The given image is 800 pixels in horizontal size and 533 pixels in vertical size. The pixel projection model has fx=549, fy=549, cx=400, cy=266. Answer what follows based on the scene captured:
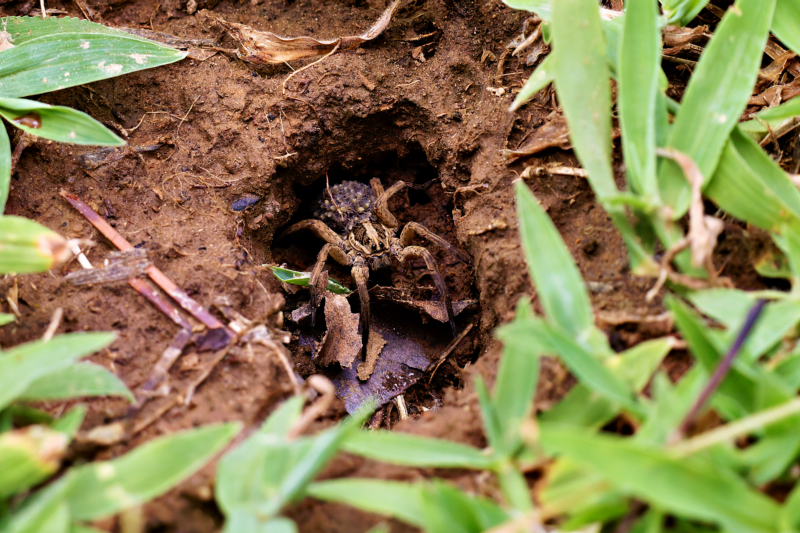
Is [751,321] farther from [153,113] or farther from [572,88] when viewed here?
[153,113]

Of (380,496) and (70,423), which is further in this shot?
(70,423)

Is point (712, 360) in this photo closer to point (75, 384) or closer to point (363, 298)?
point (75, 384)

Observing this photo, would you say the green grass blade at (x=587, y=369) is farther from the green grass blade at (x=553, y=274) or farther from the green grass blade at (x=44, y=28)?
the green grass blade at (x=44, y=28)

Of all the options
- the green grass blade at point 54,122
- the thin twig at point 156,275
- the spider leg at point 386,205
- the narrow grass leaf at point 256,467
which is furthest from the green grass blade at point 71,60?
the narrow grass leaf at point 256,467

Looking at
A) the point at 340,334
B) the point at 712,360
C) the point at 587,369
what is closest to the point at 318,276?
the point at 340,334

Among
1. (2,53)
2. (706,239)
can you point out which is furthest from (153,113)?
(706,239)

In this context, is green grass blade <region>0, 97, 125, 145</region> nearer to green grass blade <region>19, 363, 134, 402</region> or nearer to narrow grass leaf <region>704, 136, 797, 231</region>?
green grass blade <region>19, 363, 134, 402</region>

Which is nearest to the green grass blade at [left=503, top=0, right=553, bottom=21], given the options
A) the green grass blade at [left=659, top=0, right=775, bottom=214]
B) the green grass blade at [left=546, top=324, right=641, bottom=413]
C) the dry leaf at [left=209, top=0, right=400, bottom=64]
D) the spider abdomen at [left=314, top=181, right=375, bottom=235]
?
the green grass blade at [left=659, top=0, right=775, bottom=214]

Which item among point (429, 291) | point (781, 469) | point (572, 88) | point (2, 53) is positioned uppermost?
point (572, 88)
